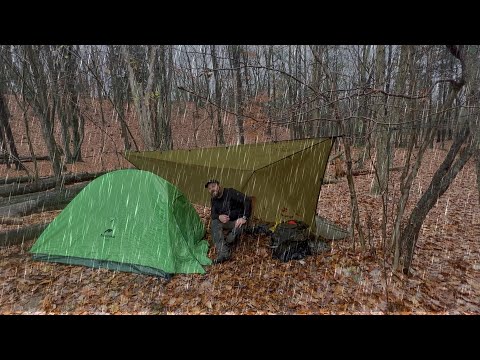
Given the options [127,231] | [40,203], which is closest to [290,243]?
[127,231]

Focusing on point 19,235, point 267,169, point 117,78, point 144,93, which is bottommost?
point 19,235

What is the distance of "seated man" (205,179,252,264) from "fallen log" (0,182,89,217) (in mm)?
3554

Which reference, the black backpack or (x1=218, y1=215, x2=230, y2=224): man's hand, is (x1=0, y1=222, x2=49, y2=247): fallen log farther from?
the black backpack

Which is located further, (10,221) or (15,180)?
(15,180)

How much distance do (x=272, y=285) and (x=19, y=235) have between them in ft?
12.9

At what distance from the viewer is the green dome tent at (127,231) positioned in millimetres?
3441

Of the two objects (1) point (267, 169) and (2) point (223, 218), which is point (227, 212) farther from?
(1) point (267, 169)

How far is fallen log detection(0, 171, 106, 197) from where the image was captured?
577 centimetres

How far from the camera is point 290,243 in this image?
3.66 meters

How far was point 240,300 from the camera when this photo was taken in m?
2.88

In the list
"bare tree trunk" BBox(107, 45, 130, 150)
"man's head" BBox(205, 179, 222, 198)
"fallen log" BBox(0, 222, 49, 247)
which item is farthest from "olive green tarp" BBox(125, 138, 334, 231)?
"bare tree trunk" BBox(107, 45, 130, 150)

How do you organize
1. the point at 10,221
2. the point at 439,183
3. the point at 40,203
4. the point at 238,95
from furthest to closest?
the point at 238,95 < the point at 40,203 < the point at 10,221 < the point at 439,183

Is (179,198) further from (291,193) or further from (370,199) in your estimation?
(370,199)

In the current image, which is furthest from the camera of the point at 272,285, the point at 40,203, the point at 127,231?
the point at 40,203
